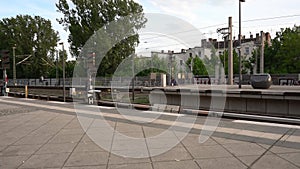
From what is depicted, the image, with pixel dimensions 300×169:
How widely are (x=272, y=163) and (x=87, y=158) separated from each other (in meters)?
3.43

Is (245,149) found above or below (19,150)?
above

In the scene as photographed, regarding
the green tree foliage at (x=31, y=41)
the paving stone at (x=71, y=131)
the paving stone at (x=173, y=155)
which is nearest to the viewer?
the paving stone at (x=173, y=155)

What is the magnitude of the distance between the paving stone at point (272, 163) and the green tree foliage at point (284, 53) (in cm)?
4175

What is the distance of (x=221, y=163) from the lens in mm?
4988

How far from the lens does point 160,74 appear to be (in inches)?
1619

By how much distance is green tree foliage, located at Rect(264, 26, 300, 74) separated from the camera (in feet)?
140

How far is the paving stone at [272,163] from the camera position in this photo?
471cm

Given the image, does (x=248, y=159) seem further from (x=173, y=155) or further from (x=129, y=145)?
(x=129, y=145)

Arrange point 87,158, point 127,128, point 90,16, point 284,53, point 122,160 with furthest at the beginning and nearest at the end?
1. point 284,53
2. point 90,16
3. point 127,128
4. point 87,158
5. point 122,160

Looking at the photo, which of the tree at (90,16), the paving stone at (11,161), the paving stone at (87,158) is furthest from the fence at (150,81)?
the paving stone at (87,158)

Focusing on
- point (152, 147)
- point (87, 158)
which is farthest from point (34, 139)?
point (152, 147)

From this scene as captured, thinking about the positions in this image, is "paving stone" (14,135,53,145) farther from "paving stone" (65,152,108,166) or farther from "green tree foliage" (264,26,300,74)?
"green tree foliage" (264,26,300,74)

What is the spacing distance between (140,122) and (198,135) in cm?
270

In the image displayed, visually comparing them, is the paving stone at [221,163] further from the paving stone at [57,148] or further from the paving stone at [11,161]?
the paving stone at [11,161]
